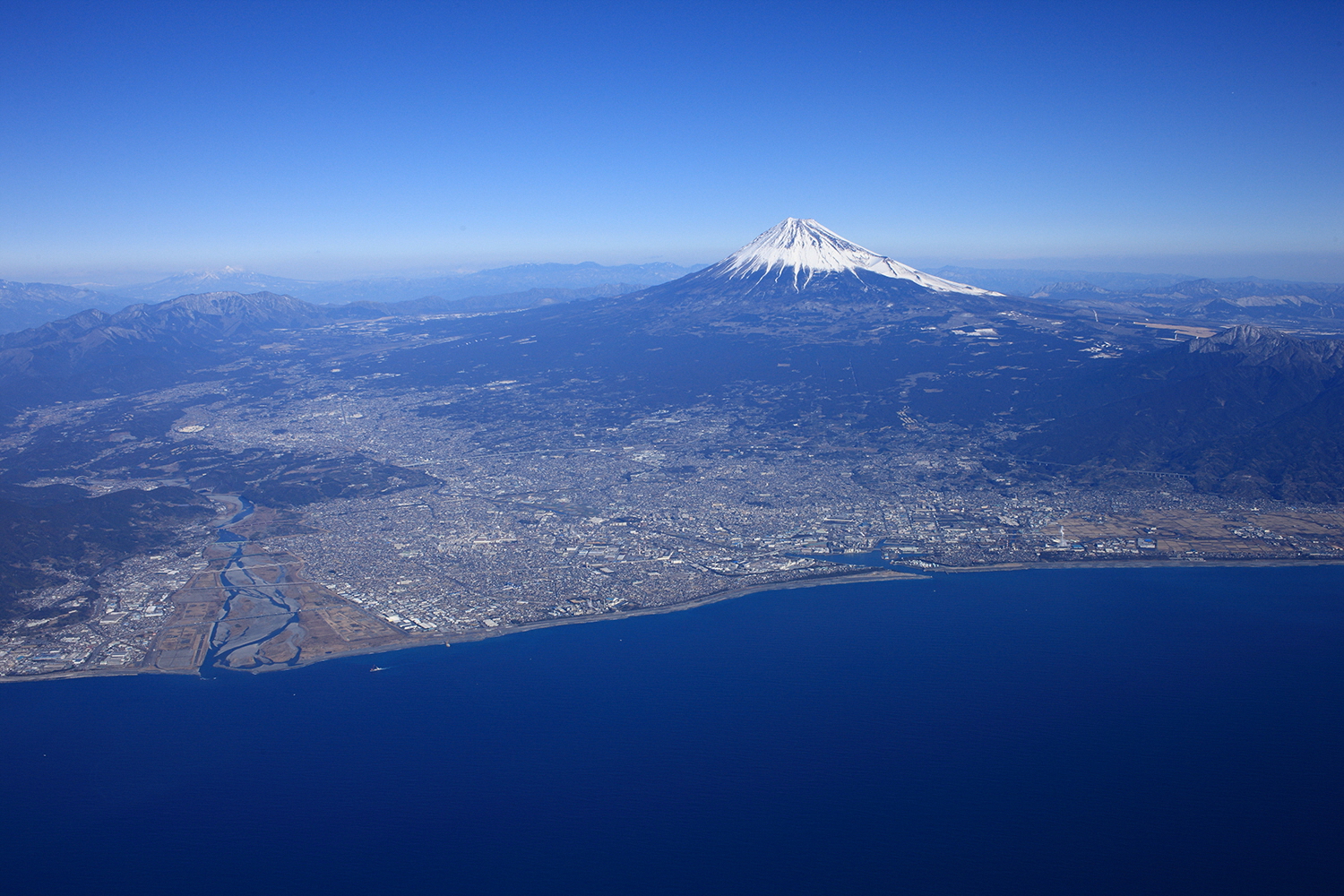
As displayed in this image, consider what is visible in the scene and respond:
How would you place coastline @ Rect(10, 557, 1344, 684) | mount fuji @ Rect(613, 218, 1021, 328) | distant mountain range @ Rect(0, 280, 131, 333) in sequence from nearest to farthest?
coastline @ Rect(10, 557, 1344, 684) < mount fuji @ Rect(613, 218, 1021, 328) < distant mountain range @ Rect(0, 280, 131, 333)

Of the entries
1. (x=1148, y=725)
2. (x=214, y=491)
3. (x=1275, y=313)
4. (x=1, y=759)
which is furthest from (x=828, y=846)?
(x=1275, y=313)

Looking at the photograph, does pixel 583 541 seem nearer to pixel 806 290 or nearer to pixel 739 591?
pixel 739 591

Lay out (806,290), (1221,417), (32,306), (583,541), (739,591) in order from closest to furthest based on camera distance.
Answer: (739,591) < (583,541) < (1221,417) < (806,290) < (32,306)

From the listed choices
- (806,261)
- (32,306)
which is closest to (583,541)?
(806,261)

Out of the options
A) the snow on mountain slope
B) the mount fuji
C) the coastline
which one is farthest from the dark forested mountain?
the snow on mountain slope

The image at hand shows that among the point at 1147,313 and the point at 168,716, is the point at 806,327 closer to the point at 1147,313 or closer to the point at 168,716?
the point at 1147,313

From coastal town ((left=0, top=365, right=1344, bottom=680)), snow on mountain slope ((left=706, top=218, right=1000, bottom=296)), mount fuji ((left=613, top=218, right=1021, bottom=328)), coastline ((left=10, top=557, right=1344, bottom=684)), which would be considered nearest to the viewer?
coastline ((left=10, top=557, right=1344, bottom=684))

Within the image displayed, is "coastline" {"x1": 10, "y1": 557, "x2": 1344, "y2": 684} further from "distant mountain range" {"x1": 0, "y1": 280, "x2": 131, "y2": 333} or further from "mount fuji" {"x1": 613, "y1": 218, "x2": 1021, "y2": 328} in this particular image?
"distant mountain range" {"x1": 0, "y1": 280, "x2": 131, "y2": 333}
